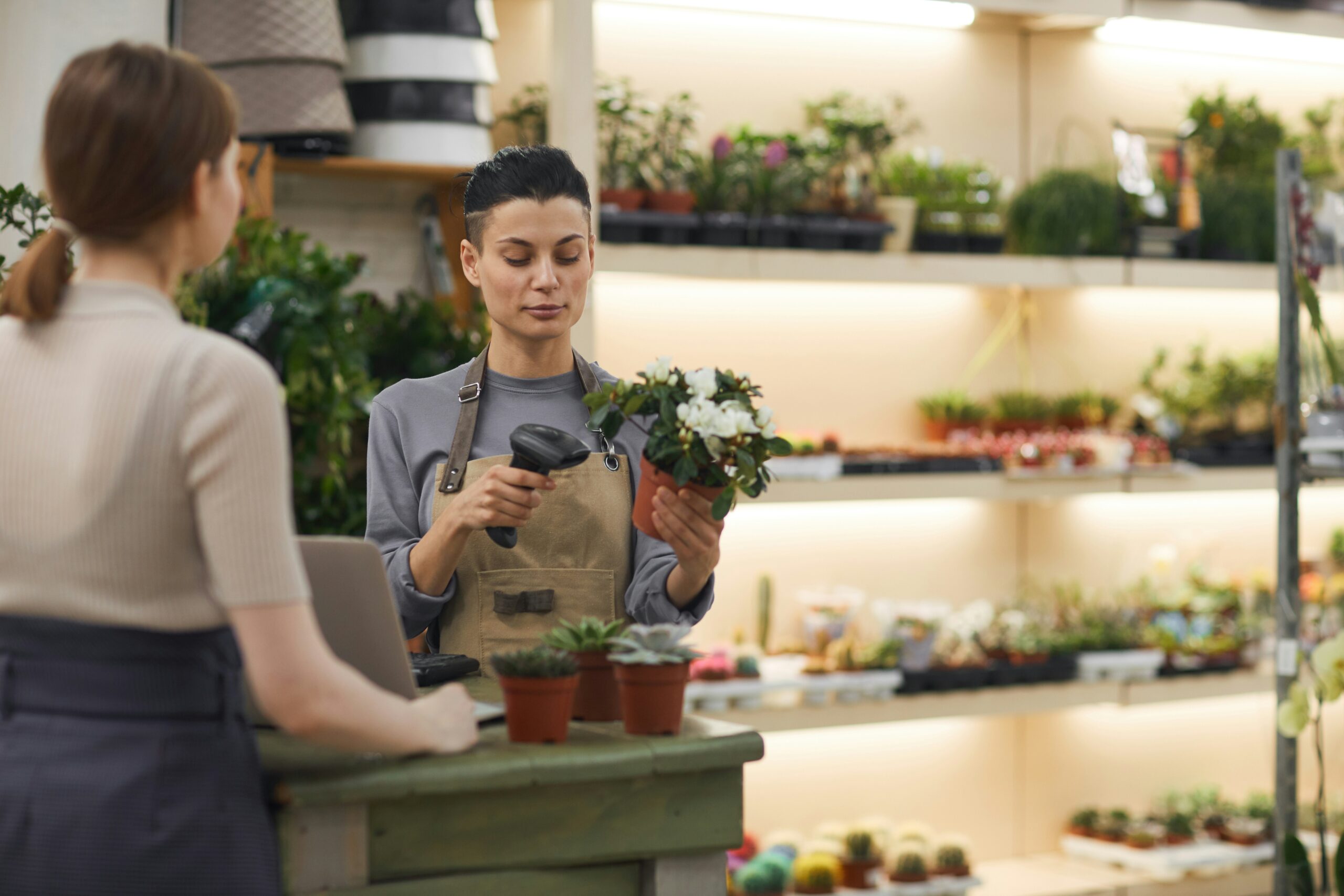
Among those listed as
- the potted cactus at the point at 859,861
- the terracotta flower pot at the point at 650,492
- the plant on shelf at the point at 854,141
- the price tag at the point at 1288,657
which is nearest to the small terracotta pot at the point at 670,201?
the plant on shelf at the point at 854,141

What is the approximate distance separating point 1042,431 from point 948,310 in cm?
52

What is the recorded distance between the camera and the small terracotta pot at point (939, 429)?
4.43m

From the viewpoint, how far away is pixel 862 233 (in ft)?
13.2

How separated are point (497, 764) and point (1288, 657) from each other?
6.25 feet

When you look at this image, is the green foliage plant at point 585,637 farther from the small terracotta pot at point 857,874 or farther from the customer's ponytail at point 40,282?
the small terracotta pot at point 857,874

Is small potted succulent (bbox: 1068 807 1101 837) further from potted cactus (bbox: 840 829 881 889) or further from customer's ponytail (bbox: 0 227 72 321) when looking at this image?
customer's ponytail (bbox: 0 227 72 321)

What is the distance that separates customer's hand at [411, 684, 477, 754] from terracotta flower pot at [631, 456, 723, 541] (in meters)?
0.38

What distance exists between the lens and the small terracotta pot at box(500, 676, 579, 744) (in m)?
1.23

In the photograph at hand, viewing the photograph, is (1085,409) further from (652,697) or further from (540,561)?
(652,697)

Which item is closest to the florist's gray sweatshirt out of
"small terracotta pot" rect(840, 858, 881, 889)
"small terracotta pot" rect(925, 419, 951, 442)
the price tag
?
the price tag

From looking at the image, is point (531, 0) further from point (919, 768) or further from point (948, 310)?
point (919, 768)

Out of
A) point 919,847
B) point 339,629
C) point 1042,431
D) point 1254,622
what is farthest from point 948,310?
A: point 339,629

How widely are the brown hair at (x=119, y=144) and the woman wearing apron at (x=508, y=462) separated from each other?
26.6 inches

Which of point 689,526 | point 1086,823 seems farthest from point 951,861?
point 689,526
